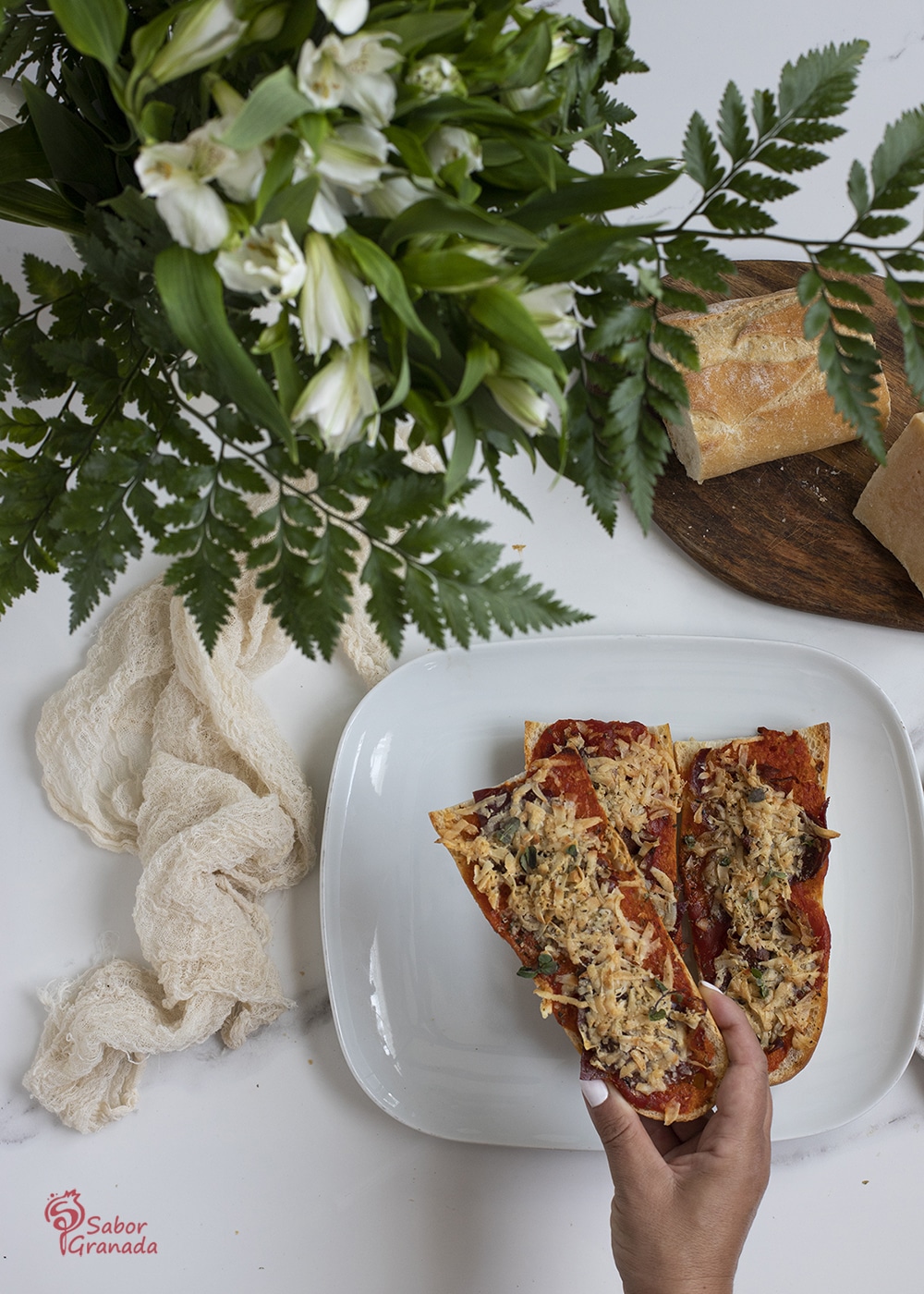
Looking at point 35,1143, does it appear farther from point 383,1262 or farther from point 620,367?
point 620,367

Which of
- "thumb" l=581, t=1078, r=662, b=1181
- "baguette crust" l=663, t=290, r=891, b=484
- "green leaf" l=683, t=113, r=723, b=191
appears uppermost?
"green leaf" l=683, t=113, r=723, b=191

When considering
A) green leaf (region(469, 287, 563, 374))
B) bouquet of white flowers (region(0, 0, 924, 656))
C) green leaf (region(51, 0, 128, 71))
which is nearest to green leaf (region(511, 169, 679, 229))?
bouquet of white flowers (region(0, 0, 924, 656))

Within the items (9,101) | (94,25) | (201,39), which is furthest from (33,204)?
(201,39)

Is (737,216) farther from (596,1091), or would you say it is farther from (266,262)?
(596,1091)

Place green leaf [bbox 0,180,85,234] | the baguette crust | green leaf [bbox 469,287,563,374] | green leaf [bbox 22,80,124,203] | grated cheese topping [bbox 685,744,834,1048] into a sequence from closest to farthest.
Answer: green leaf [bbox 469,287,563,374], green leaf [bbox 22,80,124,203], green leaf [bbox 0,180,85,234], grated cheese topping [bbox 685,744,834,1048], the baguette crust

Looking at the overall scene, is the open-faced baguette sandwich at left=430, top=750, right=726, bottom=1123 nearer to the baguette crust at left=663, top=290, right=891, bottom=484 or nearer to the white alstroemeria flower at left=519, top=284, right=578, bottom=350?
the baguette crust at left=663, top=290, right=891, bottom=484

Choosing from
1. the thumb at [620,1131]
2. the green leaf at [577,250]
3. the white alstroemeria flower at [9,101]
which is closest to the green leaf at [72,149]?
the white alstroemeria flower at [9,101]

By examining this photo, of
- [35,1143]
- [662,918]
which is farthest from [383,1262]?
[662,918]
